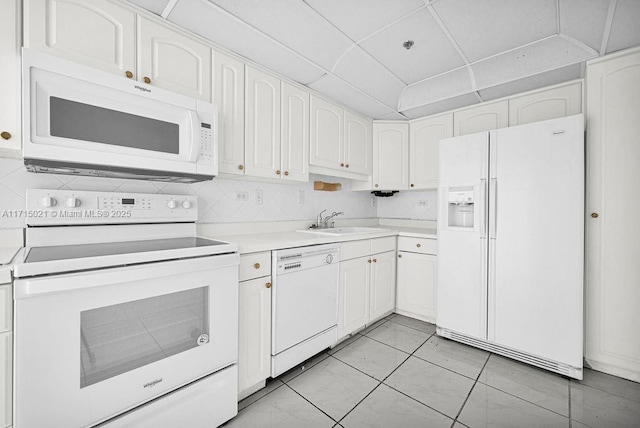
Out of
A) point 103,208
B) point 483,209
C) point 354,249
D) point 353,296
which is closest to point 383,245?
point 354,249

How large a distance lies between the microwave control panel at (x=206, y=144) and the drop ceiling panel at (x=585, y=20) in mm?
2115

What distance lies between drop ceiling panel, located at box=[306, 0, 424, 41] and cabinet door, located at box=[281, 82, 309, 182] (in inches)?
25.3

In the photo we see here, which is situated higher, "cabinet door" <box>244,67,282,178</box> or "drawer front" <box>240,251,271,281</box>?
"cabinet door" <box>244,67,282,178</box>

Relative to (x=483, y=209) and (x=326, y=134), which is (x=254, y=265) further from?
(x=483, y=209)

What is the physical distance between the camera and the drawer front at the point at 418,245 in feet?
8.51

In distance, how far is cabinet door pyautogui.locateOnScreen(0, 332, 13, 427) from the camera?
91 cm

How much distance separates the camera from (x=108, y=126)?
124 cm

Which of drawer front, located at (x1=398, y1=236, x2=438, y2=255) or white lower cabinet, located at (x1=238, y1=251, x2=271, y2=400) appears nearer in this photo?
white lower cabinet, located at (x1=238, y1=251, x2=271, y2=400)

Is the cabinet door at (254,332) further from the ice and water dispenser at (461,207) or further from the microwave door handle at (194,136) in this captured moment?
the ice and water dispenser at (461,207)

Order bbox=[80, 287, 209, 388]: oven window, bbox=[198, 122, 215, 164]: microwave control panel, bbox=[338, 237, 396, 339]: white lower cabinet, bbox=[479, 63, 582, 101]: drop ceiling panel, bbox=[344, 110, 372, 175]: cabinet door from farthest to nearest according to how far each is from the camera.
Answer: bbox=[344, 110, 372, 175]: cabinet door → bbox=[338, 237, 396, 339]: white lower cabinet → bbox=[479, 63, 582, 101]: drop ceiling panel → bbox=[198, 122, 215, 164]: microwave control panel → bbox=[80, 287, 209, 388]: oven window

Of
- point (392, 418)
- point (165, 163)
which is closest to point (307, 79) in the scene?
point (165, 163)

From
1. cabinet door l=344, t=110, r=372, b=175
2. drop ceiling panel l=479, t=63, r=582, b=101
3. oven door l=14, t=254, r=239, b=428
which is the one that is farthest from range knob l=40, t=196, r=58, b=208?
drop ceiling panel l=479, t=63, r=582, b=101

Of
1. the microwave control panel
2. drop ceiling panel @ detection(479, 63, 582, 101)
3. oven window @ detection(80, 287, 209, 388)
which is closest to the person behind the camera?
oven window @ detection(80, 287, 209, 388)

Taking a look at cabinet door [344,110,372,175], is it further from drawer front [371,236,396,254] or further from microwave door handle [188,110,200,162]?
microwave door handle [188,110,200,162]
